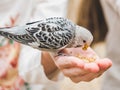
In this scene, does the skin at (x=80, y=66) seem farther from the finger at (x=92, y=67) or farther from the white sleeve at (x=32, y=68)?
the white sleeve at (x=32, y=68)

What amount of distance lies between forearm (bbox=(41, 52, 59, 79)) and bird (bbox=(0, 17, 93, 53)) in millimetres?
154

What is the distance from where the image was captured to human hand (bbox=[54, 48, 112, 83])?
0.47m

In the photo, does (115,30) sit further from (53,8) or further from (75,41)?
(75,41)

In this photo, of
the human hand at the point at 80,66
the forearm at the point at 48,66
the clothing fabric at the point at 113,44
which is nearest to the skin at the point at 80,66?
the human hand at the point at 80,66

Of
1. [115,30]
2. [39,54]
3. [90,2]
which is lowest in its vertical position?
[90,2]

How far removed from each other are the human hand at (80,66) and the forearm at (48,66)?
14cm

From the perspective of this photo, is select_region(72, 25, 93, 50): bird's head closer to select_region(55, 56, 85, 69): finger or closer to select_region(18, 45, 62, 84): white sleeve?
select_region(55, 56, 85, 69): finger

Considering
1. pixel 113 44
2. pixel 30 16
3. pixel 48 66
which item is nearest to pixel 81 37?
pixel 48 66

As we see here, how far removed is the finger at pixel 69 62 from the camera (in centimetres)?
47

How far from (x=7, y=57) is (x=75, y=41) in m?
0.29

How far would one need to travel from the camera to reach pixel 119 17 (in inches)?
42.4

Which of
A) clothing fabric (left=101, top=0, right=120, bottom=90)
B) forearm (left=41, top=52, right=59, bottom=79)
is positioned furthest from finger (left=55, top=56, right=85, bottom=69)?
clothing fabric (left=101, top=0, right=120, bottom=90)

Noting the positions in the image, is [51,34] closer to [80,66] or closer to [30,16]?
[80,66]

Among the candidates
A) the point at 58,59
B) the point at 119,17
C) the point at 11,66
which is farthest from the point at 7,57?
the point at 119,17
